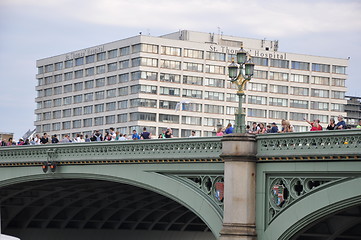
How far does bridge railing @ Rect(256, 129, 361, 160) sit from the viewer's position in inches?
1116

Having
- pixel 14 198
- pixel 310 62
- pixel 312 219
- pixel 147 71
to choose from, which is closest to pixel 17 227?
pixel 14 198

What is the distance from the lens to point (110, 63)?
136125mm

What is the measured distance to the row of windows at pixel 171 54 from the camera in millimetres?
130875

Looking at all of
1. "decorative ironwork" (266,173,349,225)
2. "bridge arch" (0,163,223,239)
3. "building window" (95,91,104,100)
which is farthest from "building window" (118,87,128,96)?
"decorative ironwork" (266,173,349,225)

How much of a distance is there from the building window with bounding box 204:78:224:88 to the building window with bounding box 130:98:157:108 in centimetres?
886

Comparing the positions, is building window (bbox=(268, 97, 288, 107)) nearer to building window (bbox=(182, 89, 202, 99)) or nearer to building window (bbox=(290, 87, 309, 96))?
building window (bbox=(290, 87, 309, 96))

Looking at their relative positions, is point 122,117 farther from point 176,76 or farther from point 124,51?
point 176,76

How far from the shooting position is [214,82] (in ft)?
445

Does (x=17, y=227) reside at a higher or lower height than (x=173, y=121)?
lower

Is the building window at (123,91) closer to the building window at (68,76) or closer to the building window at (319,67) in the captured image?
the building window at (68,76)

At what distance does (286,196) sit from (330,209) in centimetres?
363

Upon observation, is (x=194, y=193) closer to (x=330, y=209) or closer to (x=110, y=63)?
(x=330, y=209)

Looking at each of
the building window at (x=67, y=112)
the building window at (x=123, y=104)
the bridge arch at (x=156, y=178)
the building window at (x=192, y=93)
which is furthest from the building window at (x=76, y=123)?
the bridge arch at (x=156, y=178)

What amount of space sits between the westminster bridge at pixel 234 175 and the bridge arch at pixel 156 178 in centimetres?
4
